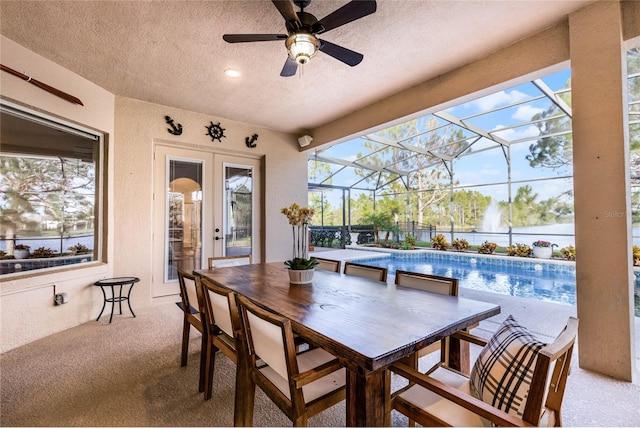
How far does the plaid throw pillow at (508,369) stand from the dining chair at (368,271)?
1125 millimetres

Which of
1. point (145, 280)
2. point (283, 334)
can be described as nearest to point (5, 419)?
point (283, 334)

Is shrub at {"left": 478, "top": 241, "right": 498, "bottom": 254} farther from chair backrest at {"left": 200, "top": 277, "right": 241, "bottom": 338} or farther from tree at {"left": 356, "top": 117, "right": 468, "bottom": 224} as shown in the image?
chair backrest at {"left": 200, "top": 277, "right": 241, "bottom": 338}

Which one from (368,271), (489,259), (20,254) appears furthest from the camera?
(489,259)

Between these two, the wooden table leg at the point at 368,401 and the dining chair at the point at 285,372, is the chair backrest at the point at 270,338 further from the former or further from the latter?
the wooden table leg at the point at 368,401

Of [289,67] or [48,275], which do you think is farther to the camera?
[48,275]

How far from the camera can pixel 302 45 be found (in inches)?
74.8

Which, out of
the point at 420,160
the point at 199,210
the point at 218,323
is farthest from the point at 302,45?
the point at 420,160

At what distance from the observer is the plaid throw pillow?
3.15 feet

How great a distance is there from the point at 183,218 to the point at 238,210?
868 millimetres

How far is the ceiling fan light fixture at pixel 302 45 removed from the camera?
1.88m

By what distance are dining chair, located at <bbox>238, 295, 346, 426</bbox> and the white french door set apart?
3.23m

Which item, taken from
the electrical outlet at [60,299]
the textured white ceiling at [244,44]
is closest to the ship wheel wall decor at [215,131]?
the textured white ceiling at [244,44]

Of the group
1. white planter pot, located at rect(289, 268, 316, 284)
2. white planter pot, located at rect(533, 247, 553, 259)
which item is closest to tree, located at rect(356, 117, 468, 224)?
white planter pot, located at rect(533, 247, 553, 259)

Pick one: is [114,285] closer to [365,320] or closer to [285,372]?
[285,372]
